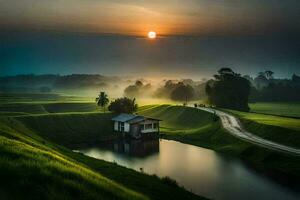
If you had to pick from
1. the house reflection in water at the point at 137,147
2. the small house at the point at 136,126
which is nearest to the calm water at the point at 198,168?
the house reflection in water at the point at 137,147

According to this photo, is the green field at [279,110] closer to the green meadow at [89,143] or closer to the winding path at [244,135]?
the winding path at [244,135]

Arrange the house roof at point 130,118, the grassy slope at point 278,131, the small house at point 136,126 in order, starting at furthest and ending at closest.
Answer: the house roof at point 130,118 → the small house at point 136,126 → the grassy slope at point 278,131

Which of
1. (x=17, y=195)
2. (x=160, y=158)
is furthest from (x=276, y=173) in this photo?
(x=17, y=195)

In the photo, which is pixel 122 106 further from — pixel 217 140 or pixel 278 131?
pixel 278 131

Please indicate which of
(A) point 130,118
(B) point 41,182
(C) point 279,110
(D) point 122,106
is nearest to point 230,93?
(C) point 279,110

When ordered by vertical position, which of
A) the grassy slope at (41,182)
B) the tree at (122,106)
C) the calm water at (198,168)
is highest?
the tree at (122,106)

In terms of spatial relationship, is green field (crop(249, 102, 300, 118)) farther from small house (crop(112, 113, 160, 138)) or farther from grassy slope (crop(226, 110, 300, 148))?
small house (crop(112, 113, 160, 138))
